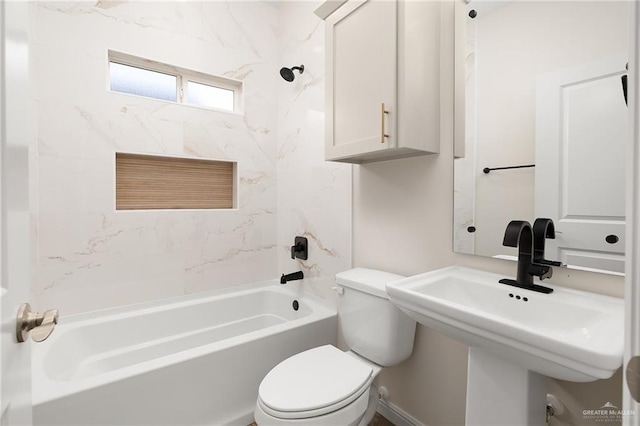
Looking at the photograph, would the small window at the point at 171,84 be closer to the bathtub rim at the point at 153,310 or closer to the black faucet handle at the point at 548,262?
the bathtub rim at the point at 153,310

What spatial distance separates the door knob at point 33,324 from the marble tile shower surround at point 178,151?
1521mm

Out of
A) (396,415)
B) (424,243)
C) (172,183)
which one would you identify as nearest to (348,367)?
(396,415)

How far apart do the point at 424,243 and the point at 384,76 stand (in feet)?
2.66

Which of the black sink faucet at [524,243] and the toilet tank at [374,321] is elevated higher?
the black sink faucet at [524,243]

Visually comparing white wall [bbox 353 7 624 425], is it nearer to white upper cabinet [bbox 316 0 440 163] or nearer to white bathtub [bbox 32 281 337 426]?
white upper cabinet [bbox 316 0 440 163]

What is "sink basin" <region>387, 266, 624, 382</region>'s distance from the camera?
70 centimetres

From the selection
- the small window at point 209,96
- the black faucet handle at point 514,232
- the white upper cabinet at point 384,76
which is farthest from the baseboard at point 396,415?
the small window at point 209,96

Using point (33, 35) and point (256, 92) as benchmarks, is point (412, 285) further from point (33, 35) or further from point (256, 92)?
point (33, 35)

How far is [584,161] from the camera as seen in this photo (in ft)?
3.47

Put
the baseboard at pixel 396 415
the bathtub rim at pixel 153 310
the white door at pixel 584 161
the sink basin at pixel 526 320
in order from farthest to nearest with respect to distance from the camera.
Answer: the baseboard at pixel 396 415
the bathtub rim at pixel 153 310
the white door at pixel 584 161
the sink basin at pixel 526 320

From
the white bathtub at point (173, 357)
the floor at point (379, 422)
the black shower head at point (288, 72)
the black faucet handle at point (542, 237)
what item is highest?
the black shower head at point (288, 72)

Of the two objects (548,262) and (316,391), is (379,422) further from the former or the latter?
(548,262)

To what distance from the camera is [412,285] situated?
3.81 ft

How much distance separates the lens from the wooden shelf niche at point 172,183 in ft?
6.66
